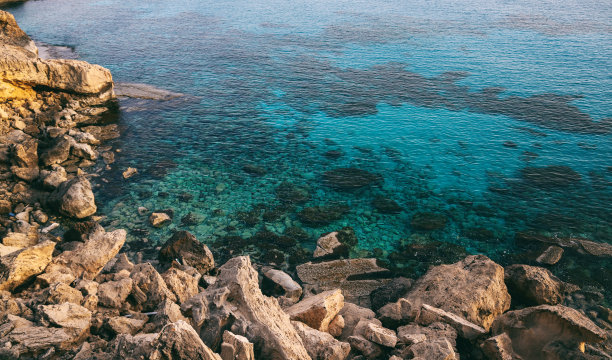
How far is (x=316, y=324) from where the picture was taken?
12.5 metres

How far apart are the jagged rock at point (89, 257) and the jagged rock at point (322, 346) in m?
8.42

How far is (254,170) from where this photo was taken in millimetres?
25547

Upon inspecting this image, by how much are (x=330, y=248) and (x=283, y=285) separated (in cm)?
376

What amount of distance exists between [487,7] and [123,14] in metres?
65.7

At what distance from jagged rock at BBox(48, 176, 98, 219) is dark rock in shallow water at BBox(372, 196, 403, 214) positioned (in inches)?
612

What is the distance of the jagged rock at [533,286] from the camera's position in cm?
1491

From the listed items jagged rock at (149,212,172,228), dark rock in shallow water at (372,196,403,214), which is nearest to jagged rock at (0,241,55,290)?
jagged rock at (149,212,172,228)

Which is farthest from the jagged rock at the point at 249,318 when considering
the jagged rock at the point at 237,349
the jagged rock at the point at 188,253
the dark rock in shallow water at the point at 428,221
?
the dark rock in shallow water at the point at 428,221

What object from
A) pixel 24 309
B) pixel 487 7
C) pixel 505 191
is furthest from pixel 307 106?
pixel 487 7

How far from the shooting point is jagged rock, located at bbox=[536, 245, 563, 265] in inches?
703

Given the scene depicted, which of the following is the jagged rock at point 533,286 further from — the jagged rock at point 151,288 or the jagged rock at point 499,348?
the jagged rock at point 151,288

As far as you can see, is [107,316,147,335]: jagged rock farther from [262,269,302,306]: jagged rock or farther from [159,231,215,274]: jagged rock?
[262,269,302,306]: jagged rock

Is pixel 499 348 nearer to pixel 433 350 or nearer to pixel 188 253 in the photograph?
pixel 433 350

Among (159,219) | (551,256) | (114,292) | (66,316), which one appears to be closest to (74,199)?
(159,219)
